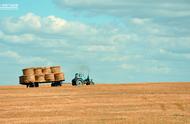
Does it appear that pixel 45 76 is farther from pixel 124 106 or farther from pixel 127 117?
pixel 127 117

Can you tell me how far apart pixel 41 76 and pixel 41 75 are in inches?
5.2

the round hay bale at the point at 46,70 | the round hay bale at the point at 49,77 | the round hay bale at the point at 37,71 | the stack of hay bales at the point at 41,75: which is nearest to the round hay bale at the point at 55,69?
the stack of hay bales at the point at 41,75

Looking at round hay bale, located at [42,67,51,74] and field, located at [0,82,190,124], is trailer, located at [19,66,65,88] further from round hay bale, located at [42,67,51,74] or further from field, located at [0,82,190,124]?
field, located at [0,82,190,124]

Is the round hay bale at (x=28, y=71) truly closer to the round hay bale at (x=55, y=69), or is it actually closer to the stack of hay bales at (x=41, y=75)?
the stack of hay bales at (x=41, y=75)

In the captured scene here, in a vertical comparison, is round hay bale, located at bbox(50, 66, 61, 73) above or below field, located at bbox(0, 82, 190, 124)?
above

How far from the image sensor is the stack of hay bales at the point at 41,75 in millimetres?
68812

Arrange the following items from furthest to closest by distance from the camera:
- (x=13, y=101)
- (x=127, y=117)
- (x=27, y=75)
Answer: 1. (x=27, y=75)
2. (x=13, y=101)
3. (x=127, y=117)

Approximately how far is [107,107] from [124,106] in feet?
4.30

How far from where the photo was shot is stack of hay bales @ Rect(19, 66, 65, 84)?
226ft

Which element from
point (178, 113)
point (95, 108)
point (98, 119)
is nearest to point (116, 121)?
point (98, 119)

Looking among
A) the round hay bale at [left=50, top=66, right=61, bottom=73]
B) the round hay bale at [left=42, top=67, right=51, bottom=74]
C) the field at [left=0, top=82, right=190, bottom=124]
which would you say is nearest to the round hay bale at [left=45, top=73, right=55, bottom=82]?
the round hay bale at [left=42, top=67, right=51, bottom=74]

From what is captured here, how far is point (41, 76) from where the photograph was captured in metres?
69.5

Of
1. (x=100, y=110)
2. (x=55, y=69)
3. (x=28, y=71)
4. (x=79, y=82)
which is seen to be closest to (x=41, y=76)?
(x=28, y=71)

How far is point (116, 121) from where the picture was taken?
A: 1128 inches
